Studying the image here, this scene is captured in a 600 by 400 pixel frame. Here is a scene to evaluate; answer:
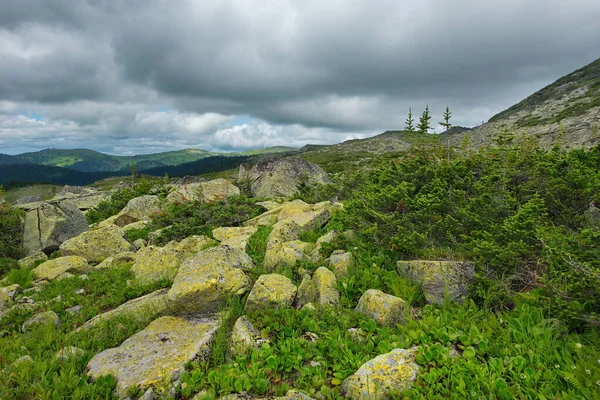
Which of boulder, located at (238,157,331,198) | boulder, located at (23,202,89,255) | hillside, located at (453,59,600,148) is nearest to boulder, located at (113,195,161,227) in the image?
boulder, located at (23,202,89,255)

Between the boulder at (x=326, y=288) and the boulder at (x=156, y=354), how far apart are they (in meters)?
2.56

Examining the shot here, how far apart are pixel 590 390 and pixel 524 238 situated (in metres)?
3.24

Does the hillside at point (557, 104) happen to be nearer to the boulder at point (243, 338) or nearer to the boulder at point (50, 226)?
the boulder at point (50, 226)

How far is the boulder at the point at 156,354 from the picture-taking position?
5465 millimetres

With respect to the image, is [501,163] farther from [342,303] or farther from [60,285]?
[60,285]

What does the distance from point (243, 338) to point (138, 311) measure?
3753 mm

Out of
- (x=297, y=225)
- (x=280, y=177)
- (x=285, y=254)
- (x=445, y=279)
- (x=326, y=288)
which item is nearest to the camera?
(x=445, y=279)

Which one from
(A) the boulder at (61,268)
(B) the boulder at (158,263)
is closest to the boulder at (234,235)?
(B) the boulder at (158,263)

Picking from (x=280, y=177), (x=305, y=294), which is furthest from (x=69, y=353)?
(x=280, y=177)

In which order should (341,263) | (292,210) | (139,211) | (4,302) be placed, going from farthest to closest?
(139,211) < (292,210) < (4,302) < (341,263)

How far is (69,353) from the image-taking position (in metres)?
6.34

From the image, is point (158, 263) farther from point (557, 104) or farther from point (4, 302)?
point (557, 104)

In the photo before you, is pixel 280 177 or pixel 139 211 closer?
pixel 139 211

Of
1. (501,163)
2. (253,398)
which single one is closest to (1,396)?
(253,398)
